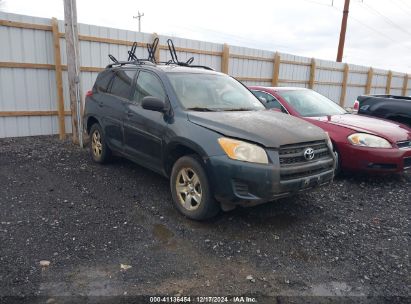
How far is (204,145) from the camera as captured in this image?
353 cm

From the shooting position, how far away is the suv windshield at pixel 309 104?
239 inches

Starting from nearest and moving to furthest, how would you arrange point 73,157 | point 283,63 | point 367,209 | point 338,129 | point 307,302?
point 307,302, point 367,209, point 338,129, point 73,157, point 283,63

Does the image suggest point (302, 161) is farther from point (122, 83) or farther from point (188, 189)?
point (122, 83)

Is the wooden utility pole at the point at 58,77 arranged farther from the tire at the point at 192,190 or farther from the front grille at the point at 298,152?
the front grille at the point at 298,152

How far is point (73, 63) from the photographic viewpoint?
23.1 feet

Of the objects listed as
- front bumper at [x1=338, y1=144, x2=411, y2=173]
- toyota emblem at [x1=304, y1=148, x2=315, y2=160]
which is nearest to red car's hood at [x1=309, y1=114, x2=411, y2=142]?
front bumper at [x1=338, y1=144, x2=411, y2=173]

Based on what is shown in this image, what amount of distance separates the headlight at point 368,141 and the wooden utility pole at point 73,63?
536cm

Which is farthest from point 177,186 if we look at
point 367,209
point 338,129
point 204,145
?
point 338,129

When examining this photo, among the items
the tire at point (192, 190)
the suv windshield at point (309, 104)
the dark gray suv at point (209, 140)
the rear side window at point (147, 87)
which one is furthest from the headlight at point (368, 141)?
the rear side window at point (147, 87)

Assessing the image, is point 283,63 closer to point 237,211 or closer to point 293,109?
point 293,109

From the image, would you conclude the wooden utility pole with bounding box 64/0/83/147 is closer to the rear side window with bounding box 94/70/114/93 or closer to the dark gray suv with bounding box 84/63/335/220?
the rear side window with bounding box 94/70/114/93

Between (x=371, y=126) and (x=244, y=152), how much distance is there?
315 cm

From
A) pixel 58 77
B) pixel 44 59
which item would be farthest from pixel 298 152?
pixel 44 59

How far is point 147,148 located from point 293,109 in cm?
286
